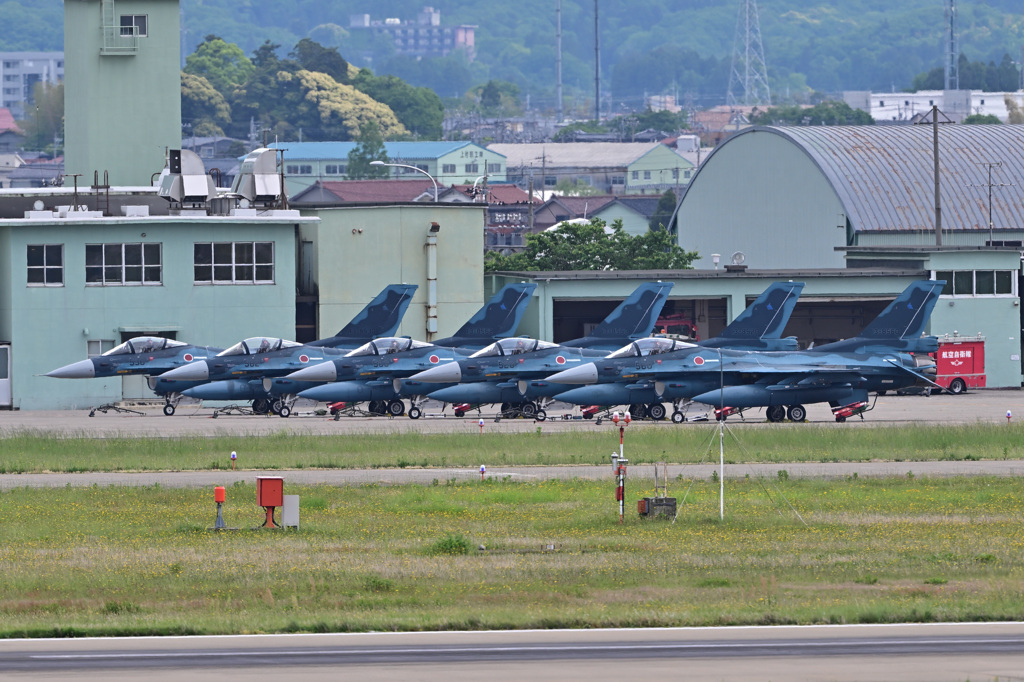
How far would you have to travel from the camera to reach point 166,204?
5862 centimetres

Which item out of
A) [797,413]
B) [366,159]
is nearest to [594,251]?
[797,413]

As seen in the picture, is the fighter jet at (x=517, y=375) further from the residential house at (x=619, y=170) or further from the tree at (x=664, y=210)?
the residential house at (x=619, y=170)

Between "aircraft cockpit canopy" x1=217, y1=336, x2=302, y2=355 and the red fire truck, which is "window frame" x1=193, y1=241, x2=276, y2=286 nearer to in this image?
"aircraft cockpit canopy" x1=217, y1=336, x2=302, y2=355

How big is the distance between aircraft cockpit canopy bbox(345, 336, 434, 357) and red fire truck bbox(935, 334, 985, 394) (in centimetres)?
2010

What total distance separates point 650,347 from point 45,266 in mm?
21119

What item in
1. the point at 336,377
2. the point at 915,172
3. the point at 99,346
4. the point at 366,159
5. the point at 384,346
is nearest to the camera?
the point at 336,377

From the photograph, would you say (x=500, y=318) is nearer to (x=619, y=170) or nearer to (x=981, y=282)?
(x=981, y=282)

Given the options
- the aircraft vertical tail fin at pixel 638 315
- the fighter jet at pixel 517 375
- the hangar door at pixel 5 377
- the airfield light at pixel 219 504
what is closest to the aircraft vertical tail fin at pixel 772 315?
the aircraft vertical tail fin at pixel 638 315

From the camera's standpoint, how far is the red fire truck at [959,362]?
54344 mm

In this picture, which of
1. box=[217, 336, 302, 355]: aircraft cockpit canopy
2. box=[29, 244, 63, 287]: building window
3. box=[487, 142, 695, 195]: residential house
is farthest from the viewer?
box=[487, 142, 695, 195]: residential house

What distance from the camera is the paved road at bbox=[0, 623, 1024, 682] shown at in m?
14.8

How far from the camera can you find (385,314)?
4919 centimetres

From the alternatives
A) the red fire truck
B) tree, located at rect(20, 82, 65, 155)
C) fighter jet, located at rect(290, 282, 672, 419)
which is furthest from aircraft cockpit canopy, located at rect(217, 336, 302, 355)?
tree, located at rect(20, 82, 65, 155)

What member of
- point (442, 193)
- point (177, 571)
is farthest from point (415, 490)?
point (442, 193)
